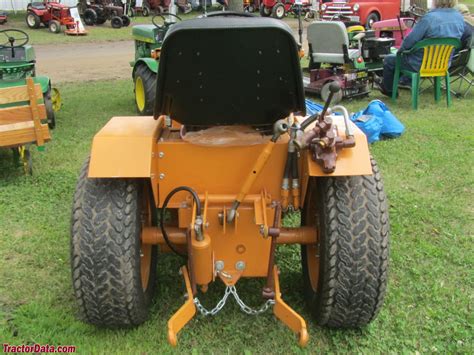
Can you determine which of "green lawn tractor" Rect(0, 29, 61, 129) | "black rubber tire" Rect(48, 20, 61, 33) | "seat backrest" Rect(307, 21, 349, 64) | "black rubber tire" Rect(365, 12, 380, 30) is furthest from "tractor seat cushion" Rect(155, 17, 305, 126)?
"black rubber tire" Rect(48, 20, 61, 33)

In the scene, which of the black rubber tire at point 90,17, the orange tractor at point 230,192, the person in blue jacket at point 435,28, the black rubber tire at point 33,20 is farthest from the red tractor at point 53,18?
the orange tractor at point 230,192

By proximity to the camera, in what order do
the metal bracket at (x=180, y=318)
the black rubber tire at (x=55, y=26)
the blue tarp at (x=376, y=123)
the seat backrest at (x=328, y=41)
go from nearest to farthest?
the metal bracket at (x=180, y=318)
the blue tarp at (x=376, y=123)
the seat backrest at (x=328, y=41)
the black rubber tire at (x=55, y=26)

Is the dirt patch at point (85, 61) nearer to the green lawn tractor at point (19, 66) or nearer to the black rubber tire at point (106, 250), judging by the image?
the green lawn tractor at point (19, 66)

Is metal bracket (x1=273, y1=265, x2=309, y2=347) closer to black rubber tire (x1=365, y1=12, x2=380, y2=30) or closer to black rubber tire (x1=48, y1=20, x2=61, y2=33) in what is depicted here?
black rubber tire (x1=365, y1=12, x2=380, y2=30)

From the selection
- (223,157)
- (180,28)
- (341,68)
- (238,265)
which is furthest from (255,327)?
(341,68)

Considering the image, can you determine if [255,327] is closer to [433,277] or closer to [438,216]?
[433,277]

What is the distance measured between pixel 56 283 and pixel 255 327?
4.05ft

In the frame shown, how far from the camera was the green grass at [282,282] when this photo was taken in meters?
2.56

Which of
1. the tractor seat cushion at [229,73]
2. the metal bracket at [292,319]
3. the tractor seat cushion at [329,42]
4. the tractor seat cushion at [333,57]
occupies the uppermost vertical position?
the tractor seat cushion at [229,73]

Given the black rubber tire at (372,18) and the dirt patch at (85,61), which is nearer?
the dirt patch at (85,61)

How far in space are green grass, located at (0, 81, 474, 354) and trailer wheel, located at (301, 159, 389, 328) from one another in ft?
0.73

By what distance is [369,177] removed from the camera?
249cm

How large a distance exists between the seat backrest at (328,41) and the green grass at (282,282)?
2.98 metres

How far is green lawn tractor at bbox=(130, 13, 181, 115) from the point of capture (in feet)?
21.1
